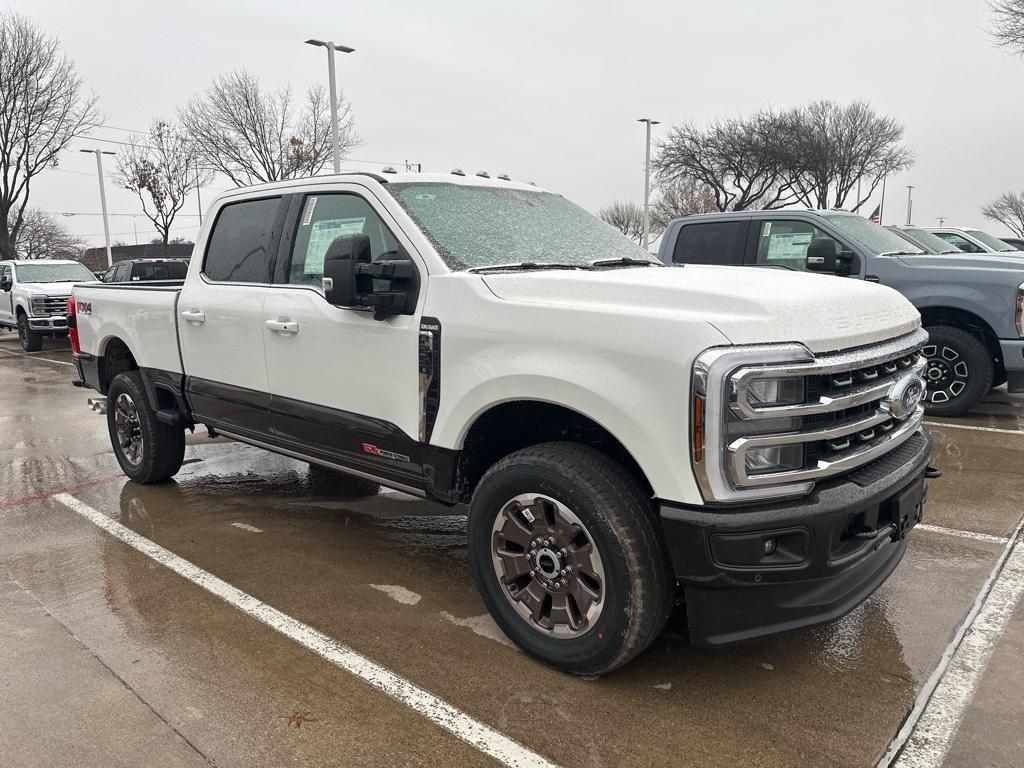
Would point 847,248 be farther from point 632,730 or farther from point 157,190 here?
point 157,190

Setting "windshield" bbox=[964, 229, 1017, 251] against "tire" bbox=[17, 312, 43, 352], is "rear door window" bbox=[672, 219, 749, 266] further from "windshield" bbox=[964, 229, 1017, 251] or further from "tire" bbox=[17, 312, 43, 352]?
"tire" bbox=[17, 312, 43, 352]

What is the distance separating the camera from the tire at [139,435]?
17.7 feet

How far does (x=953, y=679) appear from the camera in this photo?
9.77ft

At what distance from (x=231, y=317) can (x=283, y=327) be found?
60 cm

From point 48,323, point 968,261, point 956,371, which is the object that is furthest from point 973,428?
point 48,323

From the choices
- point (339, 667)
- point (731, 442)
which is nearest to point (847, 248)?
point (731, 442)

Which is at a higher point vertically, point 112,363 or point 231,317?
point 231,317

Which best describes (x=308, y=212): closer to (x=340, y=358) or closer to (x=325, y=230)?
(x=325, y=230)

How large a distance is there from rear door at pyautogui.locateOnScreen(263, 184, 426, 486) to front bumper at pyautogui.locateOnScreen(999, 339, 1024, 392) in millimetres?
5888

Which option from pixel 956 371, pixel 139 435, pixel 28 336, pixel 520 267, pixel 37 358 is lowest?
pixel 37 358

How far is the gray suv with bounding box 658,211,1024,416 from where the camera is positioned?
22.7ft

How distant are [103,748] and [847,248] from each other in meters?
7.28

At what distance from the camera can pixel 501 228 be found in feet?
12.5

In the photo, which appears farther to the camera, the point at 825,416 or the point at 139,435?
the point at 139,435
